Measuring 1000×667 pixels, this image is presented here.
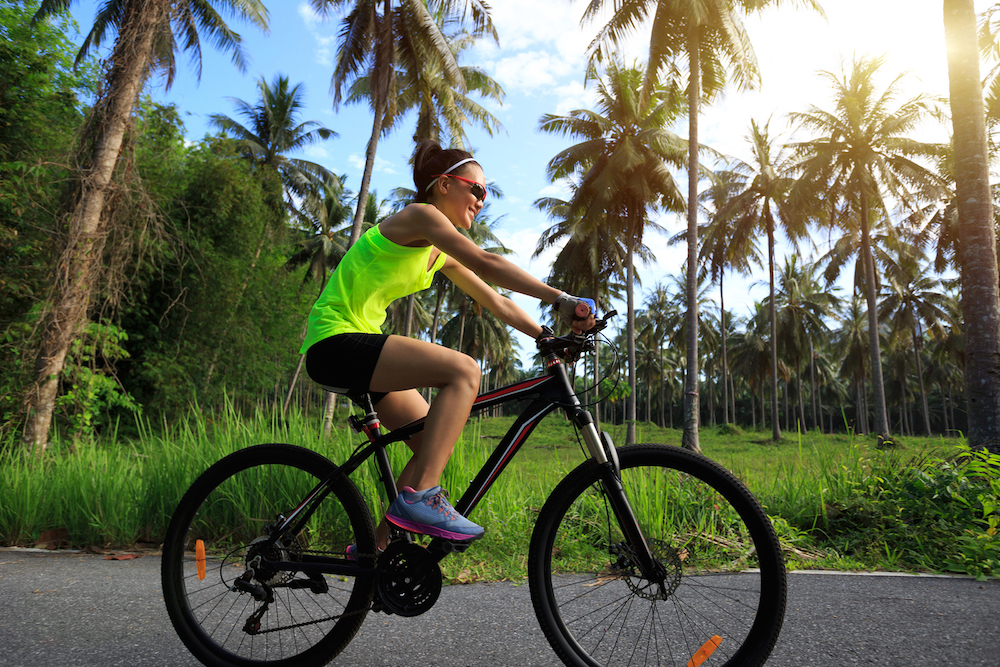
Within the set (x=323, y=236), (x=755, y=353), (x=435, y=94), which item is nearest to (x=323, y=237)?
(x=323, y=236)

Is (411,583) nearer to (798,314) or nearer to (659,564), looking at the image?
(659,564)

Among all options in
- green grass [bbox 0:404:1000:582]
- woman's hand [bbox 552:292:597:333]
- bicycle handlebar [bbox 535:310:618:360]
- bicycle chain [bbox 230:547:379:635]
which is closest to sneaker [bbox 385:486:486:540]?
bicycle chain [bbox 230:547:379:635]

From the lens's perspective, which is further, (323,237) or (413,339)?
(323,237)

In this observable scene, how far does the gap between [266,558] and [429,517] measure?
0.70 metres

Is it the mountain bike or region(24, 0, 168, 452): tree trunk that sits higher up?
region(24, 0, 168, 452): tree trunk

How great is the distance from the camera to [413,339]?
1.85 meters

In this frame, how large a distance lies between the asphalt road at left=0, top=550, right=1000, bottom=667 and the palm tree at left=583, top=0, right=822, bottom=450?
36.8ft

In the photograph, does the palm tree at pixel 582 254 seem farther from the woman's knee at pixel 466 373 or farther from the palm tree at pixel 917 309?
the woman's knee at pixel 466 373

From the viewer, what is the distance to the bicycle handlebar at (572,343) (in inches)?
66.3

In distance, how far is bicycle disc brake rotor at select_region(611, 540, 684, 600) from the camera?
5.46 feet

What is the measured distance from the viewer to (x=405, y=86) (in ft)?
62.7

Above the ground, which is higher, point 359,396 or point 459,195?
point 459,195

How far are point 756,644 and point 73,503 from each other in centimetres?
466

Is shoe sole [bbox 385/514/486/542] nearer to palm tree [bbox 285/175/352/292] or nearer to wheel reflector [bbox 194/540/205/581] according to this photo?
wheel reflector [bbox 194/540/205/581]
